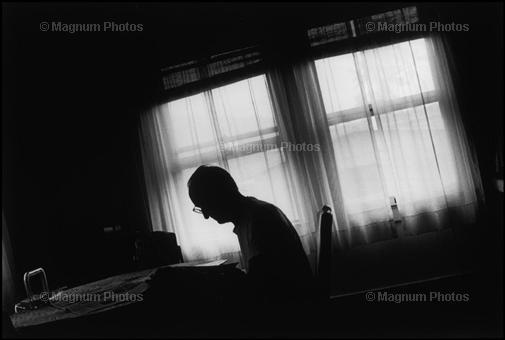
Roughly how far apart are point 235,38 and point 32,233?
287 cm

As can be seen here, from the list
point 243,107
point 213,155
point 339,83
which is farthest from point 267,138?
point 339,83

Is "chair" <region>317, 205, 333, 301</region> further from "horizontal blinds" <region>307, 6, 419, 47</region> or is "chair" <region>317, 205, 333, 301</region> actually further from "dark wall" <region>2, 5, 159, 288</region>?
"dark wall" <region>2, 5, 159, 288</region>

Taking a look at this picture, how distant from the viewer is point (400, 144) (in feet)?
11.4

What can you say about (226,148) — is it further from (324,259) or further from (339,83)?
(324,259)

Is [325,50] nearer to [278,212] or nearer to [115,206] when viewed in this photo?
[278,212]

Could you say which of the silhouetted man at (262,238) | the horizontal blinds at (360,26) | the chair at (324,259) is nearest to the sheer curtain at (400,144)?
the horizontal blinds at (360,26)

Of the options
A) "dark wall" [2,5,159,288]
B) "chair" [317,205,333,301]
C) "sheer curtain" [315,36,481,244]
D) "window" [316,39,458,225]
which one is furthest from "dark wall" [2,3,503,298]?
"chair" [317,205,333,301]

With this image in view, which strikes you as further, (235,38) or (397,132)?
(235,38)

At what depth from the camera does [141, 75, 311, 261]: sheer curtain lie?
368cm

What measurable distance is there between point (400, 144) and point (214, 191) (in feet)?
7.19

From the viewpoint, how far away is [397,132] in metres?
3.47

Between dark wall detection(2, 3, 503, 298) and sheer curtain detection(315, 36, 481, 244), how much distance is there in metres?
0.23

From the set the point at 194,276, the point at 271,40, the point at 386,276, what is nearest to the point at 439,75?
the point at 271,40

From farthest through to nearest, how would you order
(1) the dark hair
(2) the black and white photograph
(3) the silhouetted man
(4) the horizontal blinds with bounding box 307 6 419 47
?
(4) the horizontal blinds with bounding box 307 6 419 47 → (2) the black and white photograph → (1) the dark hair → (3) the silhouetted man
